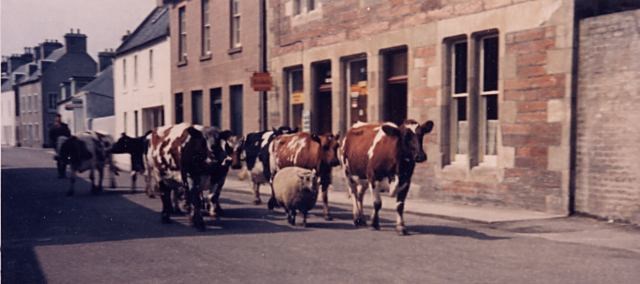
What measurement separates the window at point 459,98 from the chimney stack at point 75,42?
49490 millimetres

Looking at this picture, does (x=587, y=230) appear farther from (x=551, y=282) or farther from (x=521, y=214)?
(x=551, y=282)

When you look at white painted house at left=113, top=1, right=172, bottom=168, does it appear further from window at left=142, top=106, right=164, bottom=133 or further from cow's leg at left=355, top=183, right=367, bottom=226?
cow's leg at left=355, top=183, right=367, bottom=226

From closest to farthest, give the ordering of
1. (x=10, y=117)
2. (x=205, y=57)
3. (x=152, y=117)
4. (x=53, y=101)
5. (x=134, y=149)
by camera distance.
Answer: (x=134, y=149) → (x=205, y=57) → (x=152, y=117) → (x=10, y=117) → (x=53, y=101)

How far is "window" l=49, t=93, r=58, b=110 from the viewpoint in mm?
60625

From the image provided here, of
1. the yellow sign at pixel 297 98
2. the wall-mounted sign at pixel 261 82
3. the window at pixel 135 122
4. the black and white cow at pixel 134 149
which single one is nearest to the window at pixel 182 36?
the window at pixel 135 122

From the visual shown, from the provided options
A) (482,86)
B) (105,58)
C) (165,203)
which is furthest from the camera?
(105,58)

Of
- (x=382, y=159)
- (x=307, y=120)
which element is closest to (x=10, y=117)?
(x=307, y=120)

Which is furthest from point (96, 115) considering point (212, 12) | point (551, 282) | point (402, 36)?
point (551, 282)

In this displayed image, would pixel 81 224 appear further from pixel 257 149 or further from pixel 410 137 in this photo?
pixel 410 137

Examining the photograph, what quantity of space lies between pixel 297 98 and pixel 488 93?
28.2ft

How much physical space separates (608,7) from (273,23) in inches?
492

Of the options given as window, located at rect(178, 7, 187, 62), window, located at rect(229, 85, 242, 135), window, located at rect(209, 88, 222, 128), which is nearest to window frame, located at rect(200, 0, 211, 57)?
window, located at rect(209, 88, 222, 128)

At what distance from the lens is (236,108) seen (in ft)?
85.3

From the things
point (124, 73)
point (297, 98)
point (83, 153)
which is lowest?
point (83, 153)
